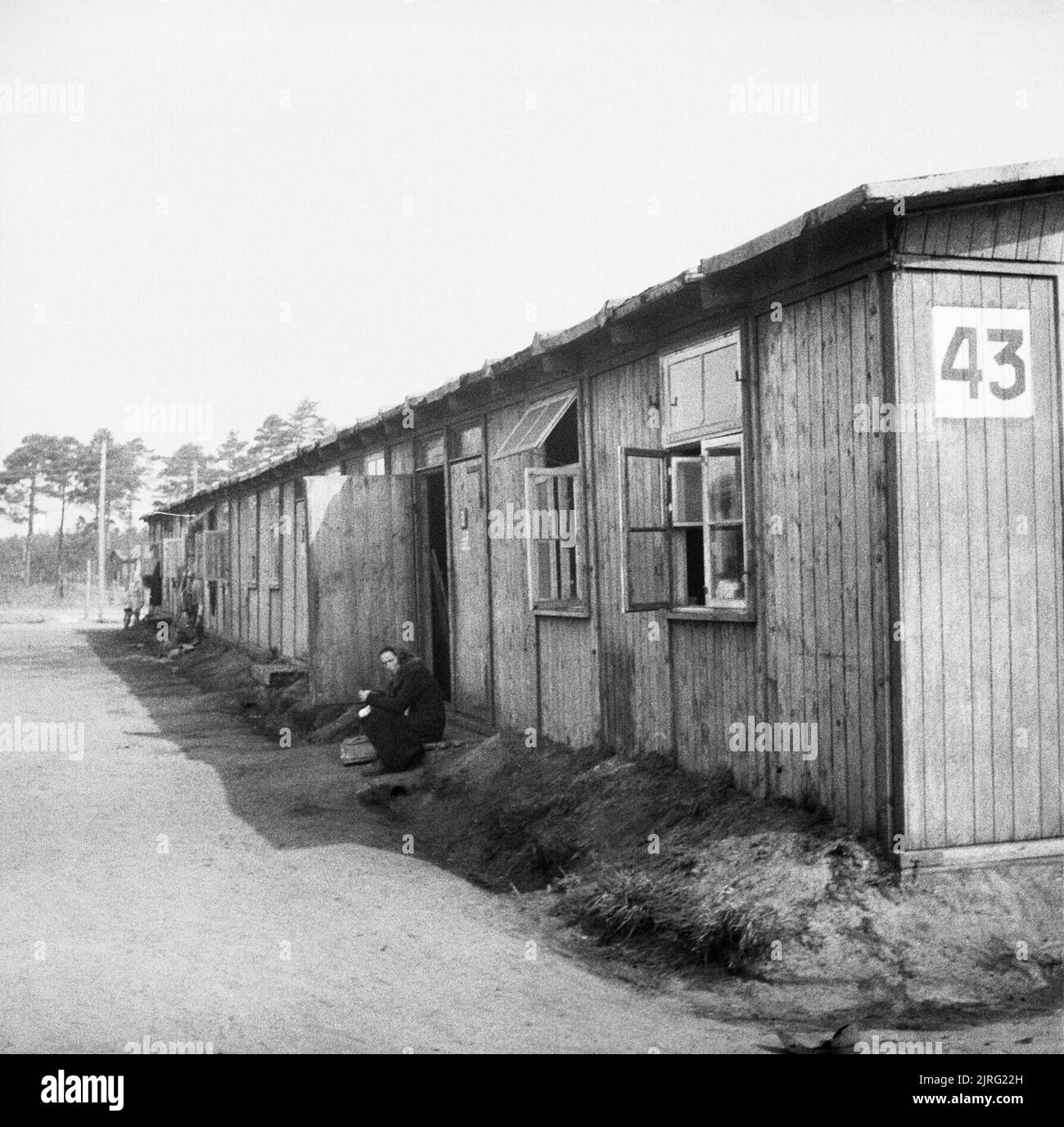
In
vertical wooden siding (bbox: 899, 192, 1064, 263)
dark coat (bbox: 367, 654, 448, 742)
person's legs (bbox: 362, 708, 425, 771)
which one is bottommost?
person's legs (bbox: 362, 708, 425, 771)

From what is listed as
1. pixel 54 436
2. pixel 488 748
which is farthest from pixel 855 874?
pixel 54 436

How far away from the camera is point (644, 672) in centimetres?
852

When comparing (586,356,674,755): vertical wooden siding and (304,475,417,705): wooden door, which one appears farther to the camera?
(304,475,417,705): wooden door

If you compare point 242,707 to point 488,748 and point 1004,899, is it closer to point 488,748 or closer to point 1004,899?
point 488,748

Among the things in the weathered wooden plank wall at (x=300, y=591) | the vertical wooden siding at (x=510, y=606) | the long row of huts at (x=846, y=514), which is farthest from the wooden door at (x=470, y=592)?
the weathered wooden plank wall at (x=300, y=591)

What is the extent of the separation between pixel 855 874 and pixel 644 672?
288 cm

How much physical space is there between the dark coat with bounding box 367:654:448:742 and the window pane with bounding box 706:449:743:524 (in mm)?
4296

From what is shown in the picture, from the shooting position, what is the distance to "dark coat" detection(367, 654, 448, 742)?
1102 centimetres

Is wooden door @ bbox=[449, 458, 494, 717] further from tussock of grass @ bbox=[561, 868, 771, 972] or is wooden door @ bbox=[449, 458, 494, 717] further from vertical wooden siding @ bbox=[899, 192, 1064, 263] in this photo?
vertical wooden siding @ bbox=[899, 192, 1064, 263]

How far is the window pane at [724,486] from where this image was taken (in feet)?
24.6

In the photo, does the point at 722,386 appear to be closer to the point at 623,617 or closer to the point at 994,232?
the point at 994,232

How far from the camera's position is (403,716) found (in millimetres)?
11039

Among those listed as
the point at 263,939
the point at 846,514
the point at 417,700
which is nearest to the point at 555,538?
the point at 417,700

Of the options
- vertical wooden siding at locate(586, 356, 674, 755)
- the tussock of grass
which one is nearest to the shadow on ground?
vertical wooden siding at locate(586, 356, 674, 755)
